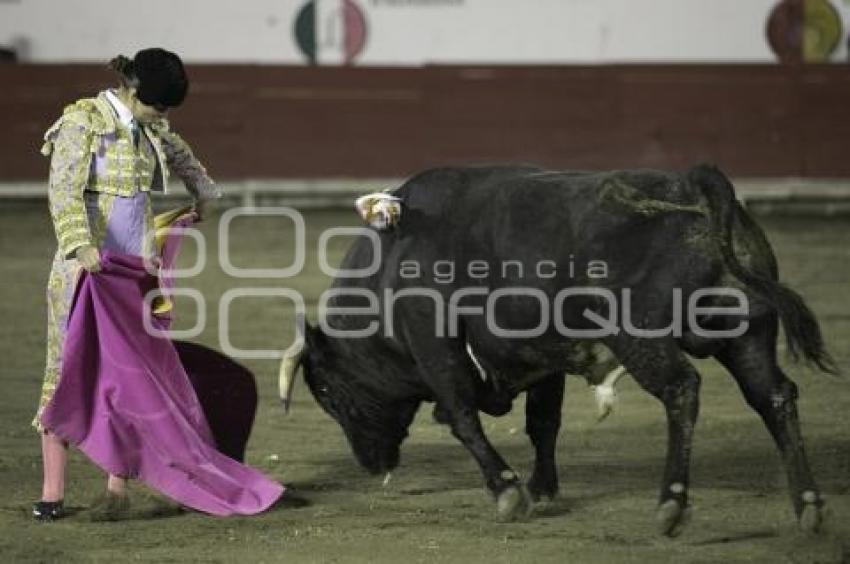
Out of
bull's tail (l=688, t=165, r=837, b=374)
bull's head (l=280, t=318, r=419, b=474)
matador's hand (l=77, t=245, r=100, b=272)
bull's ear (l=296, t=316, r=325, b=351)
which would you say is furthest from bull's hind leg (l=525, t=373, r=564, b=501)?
matador's hand (l=77, t=245, r=100, b=272)

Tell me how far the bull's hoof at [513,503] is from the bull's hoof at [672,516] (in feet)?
1.43

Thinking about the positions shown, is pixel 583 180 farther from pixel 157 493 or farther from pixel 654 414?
pixel 654 414

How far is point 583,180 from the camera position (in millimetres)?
4188

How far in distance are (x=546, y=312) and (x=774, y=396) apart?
1.83ft

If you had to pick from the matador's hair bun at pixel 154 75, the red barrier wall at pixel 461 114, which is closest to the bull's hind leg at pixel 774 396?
the matador's hair bun at pixel 154 75

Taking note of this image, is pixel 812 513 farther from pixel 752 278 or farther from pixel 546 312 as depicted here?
pixel 546 312

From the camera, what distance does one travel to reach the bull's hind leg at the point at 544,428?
178 inches

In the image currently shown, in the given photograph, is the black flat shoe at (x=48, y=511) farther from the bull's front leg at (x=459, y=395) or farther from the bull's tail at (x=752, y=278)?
the bull's tail at (x=752, y=278)

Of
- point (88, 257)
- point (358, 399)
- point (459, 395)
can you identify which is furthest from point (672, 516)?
point (88, 257)

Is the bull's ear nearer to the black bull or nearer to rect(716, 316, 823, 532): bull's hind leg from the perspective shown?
the black bull

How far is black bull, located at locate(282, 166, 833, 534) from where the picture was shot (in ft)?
13.0

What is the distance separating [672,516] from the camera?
3.88m

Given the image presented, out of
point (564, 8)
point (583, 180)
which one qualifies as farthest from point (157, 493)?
point (564, 8)

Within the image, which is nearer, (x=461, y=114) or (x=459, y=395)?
(x=459, y=395)
